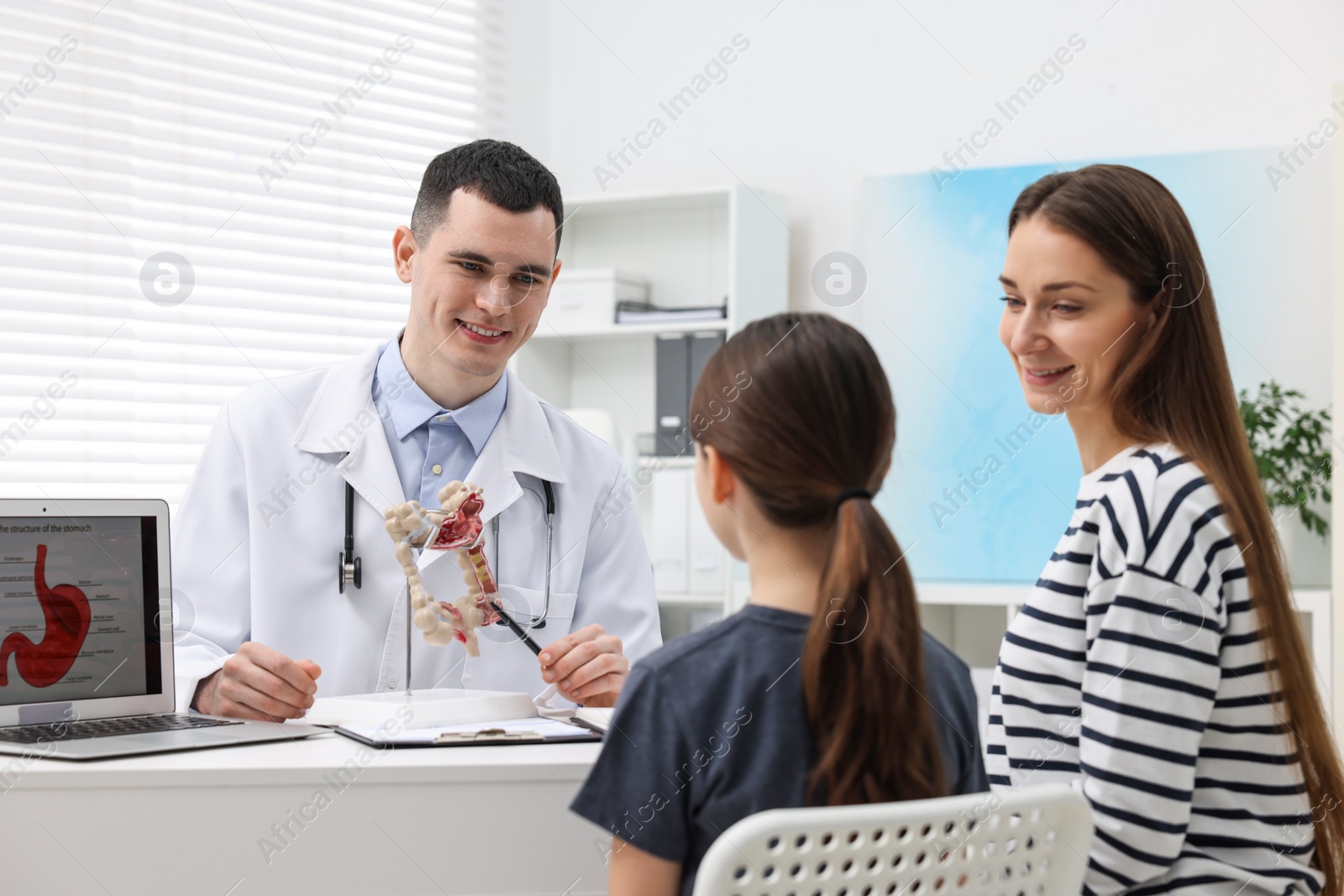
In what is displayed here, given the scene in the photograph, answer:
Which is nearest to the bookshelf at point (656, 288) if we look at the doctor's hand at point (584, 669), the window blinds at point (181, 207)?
the window blinds at point (181, 207)

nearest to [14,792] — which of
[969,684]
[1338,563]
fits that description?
[969,684]

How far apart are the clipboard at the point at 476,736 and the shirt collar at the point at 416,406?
65 centimetres

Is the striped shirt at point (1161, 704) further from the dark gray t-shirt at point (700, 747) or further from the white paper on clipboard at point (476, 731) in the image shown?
the white paper on clipboard at point (476, 731)

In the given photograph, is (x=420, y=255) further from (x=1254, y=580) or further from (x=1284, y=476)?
(x=1284, y=476)

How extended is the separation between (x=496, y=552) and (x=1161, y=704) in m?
1.06

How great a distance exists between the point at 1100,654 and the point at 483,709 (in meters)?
0.70

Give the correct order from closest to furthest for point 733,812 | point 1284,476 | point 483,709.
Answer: point 733,812
point 483,709
point 1284,476

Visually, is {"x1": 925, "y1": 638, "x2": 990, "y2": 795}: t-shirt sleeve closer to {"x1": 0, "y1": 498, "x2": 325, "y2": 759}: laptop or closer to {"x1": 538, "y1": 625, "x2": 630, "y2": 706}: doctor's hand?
{"x1": 538, "y1": 625, "x2": 630, "y2": 706}: doctor's hand

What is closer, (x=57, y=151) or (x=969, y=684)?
(x=969, y=684)

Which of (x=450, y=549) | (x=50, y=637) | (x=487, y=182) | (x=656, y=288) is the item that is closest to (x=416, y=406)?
(x=487, y=182)

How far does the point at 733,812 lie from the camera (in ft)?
3.19

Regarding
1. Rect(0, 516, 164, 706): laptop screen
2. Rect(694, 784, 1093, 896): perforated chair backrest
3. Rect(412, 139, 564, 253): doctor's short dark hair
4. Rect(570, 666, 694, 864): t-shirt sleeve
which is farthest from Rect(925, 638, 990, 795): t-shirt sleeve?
Rect(412, 139, 564, 253): doctor's short dark hair

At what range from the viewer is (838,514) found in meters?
1.02

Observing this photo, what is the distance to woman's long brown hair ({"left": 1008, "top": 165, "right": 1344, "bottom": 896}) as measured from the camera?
1107mm
